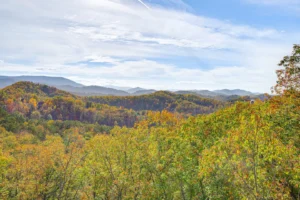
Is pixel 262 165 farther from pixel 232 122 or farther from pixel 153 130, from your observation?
pixel 153 130

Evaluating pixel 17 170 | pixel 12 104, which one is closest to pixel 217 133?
pixel 17 170

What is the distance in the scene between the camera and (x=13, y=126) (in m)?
102

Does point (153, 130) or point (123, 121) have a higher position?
point (153, 130)

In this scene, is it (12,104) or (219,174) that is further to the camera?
(12,104)

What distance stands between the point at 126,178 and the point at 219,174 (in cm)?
710

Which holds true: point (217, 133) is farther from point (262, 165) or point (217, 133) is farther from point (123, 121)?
point (123, 121)

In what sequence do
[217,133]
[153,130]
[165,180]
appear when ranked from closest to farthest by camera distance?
[165,180] → [217,133] → [153,130]

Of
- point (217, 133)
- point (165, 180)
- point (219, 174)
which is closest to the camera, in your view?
point (219, 174)

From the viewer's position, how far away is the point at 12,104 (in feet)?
603

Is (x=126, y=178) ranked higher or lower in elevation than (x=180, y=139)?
lower

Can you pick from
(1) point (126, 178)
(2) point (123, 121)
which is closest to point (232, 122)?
(1) point (126, 178)

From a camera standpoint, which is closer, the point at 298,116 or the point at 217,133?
the point at 298,116

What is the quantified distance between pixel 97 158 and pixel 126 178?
19.5 feet

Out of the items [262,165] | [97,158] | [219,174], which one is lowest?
[97,158]
